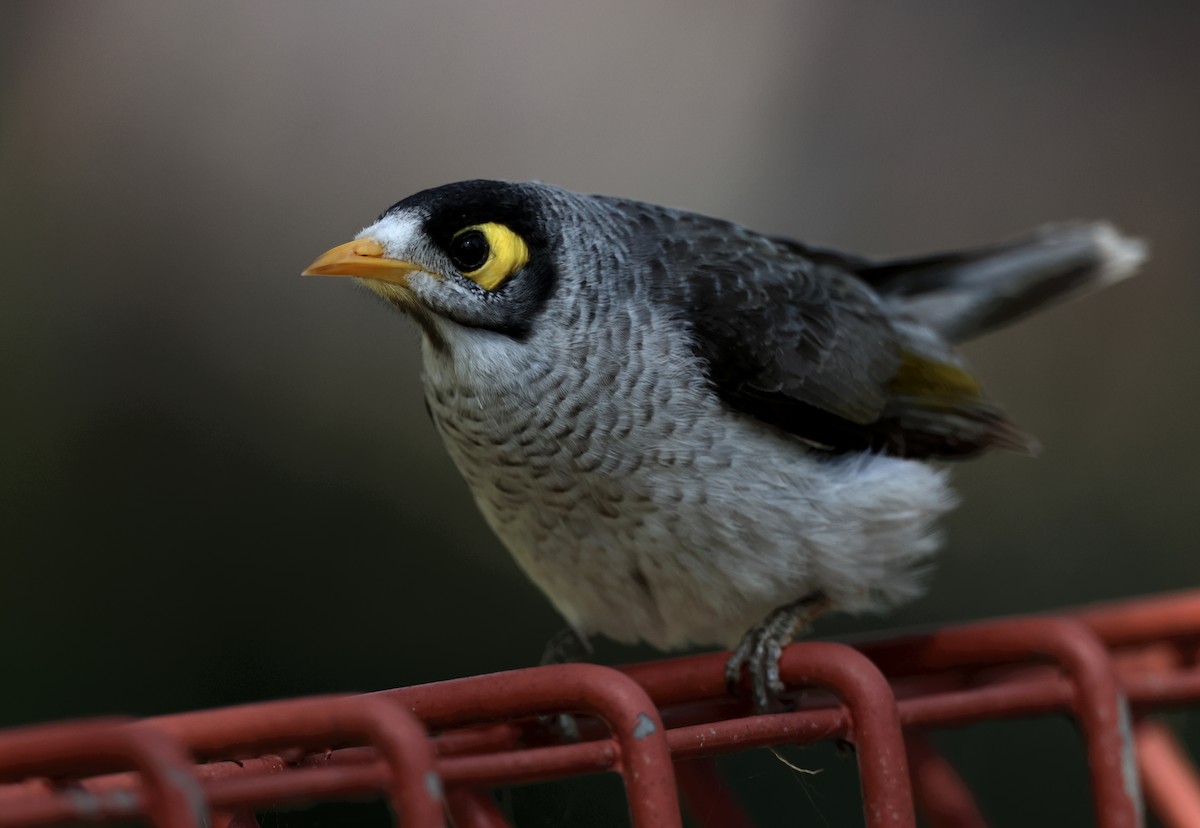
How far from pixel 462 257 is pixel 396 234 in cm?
12

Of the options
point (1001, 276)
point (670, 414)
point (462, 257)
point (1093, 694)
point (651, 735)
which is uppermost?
point (1001, 276)

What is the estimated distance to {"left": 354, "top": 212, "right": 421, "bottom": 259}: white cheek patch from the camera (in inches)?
75.4

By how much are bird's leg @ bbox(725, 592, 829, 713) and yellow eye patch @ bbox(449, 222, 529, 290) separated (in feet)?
2.19

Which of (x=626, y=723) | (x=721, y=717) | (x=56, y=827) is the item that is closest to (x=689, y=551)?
(x=721, y=717)

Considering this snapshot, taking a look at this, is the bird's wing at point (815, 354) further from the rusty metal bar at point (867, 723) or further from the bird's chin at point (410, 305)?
the rusty metal bar at point (867, 723)

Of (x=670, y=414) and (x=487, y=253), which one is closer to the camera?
(x=487, y=253)

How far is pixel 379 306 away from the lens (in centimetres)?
317

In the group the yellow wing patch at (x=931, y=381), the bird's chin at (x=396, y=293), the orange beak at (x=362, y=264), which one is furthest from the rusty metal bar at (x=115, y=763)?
the yellow wing patch at (x=931, y=381)

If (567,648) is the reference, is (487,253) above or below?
above

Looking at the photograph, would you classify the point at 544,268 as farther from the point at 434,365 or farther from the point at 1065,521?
the point at 1065,521

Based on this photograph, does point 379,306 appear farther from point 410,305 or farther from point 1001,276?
point 1001,276

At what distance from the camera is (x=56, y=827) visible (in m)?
1.06

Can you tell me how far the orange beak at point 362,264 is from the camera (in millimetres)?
1851

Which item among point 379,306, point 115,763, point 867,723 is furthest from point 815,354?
point 115,763
